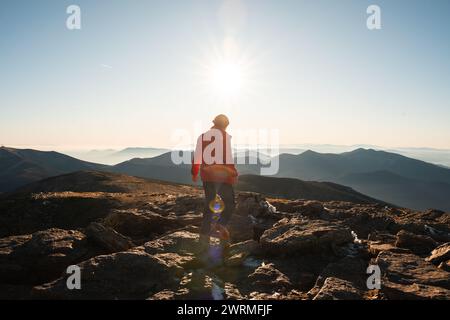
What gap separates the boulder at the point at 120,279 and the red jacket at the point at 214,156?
2.90m

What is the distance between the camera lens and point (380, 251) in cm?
925

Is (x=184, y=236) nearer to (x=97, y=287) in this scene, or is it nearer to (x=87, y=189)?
(x=97, y=287)

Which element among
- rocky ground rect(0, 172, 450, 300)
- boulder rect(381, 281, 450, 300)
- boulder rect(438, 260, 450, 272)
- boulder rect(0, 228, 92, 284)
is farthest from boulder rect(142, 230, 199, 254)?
boulder rect(438, 260, 450, 272)

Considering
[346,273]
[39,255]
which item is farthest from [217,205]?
[39,255]

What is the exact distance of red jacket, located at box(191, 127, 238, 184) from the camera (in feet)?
31.9

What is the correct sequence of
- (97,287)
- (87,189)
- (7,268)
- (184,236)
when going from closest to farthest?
1. (97,287)
2. (7,268)
3. (184,236)
4. (87,189)

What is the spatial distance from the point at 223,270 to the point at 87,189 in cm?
5407

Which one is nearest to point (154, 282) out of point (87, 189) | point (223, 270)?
point (223, 270)

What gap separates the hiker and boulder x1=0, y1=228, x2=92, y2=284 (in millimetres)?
3495

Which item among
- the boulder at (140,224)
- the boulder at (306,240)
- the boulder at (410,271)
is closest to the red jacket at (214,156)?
the boulder at (306,240)
